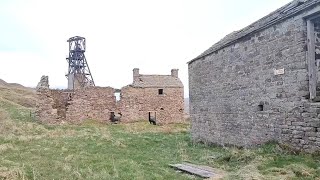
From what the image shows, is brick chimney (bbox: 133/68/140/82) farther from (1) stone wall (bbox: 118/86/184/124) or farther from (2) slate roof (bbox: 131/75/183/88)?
(1) stone wall (bbox: 118/86/184/124)

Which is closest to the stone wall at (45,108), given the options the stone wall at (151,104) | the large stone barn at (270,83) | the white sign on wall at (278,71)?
the stone wall at (151,104)

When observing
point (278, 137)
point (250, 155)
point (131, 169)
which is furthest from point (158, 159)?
point (278, 137)

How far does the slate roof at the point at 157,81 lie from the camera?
113ft

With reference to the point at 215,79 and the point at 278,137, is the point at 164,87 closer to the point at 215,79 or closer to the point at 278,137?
the point at 215,79

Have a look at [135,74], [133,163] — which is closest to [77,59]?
[135,74]

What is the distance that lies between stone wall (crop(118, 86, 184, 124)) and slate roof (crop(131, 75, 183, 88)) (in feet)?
1.29

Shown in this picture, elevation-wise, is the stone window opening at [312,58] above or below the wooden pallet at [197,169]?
above

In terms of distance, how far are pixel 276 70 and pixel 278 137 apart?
83.3 inches

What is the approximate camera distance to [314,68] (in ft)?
33.6

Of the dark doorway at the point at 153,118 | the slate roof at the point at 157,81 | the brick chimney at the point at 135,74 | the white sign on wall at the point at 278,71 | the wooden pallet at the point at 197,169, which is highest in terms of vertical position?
the brick chimney at the point at 135,74

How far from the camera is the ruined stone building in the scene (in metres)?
29.8

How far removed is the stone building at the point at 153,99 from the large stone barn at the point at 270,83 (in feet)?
54.0

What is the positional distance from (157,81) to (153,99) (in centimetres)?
189

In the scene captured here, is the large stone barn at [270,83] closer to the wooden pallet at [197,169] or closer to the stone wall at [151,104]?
the wooden pallet at [197,169]
